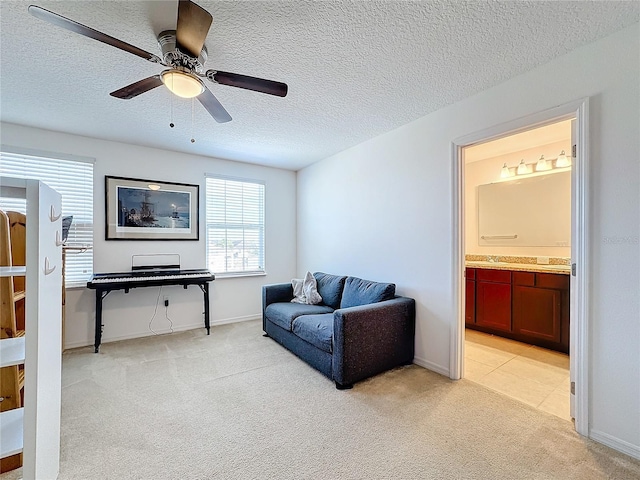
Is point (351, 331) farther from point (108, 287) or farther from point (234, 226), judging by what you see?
point (234, 226)

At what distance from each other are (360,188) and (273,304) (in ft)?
6.01

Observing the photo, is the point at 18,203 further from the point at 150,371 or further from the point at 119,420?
the point at 119,420

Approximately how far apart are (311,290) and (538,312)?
2.64 meters

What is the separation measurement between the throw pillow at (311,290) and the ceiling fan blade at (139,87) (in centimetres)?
260

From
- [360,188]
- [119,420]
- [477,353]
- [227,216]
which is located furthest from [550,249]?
[119,420]

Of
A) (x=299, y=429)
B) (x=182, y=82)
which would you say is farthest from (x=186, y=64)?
(x=299, y=429)

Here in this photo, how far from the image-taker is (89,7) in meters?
1.54

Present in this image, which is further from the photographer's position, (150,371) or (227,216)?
(227,216)

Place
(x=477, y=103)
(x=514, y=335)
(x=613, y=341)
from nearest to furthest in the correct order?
(x=613, y=341)
(x=477, y=103)
(x=514, y=335)

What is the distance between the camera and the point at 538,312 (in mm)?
3277

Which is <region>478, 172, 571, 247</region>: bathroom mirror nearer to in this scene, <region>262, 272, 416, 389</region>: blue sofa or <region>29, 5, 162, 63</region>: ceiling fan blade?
<region>262, 272, 416, 389</region>: blue sofa

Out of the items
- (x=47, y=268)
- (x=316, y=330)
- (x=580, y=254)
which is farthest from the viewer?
(x=316, y=330)

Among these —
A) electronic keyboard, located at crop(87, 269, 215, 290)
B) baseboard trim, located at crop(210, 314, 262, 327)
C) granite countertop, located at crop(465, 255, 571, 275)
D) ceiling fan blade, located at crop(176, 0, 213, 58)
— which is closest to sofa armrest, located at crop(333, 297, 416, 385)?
granite countertop, located at crop(465, 255, 571, 275)

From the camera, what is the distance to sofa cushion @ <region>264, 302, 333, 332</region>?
10.2ft
